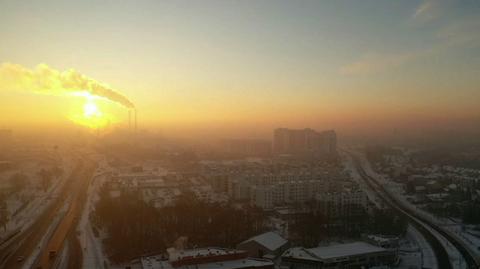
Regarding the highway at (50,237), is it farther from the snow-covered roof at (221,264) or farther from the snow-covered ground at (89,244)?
the snow-covered roof at (221,264)

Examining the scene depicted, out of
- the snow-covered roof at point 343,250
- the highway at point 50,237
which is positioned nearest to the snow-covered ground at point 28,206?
the highway at point 50,237

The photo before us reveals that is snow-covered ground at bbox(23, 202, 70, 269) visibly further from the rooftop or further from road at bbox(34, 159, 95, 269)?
the rooftop

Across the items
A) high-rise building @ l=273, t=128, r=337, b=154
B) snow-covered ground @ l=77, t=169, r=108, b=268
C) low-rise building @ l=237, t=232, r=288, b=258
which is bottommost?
snow-covered ground @ l=77, t=169, r=108, b=268

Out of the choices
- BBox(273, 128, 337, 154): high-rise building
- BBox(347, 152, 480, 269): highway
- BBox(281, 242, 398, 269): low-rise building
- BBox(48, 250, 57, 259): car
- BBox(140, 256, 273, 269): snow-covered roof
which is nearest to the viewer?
BBox(140, 256, 273, 269): snow-covered roof

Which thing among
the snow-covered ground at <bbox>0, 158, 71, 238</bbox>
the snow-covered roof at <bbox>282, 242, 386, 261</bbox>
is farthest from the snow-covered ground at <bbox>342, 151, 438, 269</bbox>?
the snow-covered ground at <bbox>0, 158, 71, 238</bbox>

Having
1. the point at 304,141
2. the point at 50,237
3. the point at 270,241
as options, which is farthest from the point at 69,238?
the point at 304,141

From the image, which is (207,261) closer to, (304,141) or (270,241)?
(270,241)

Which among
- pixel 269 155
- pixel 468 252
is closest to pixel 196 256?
pixel 468 252
